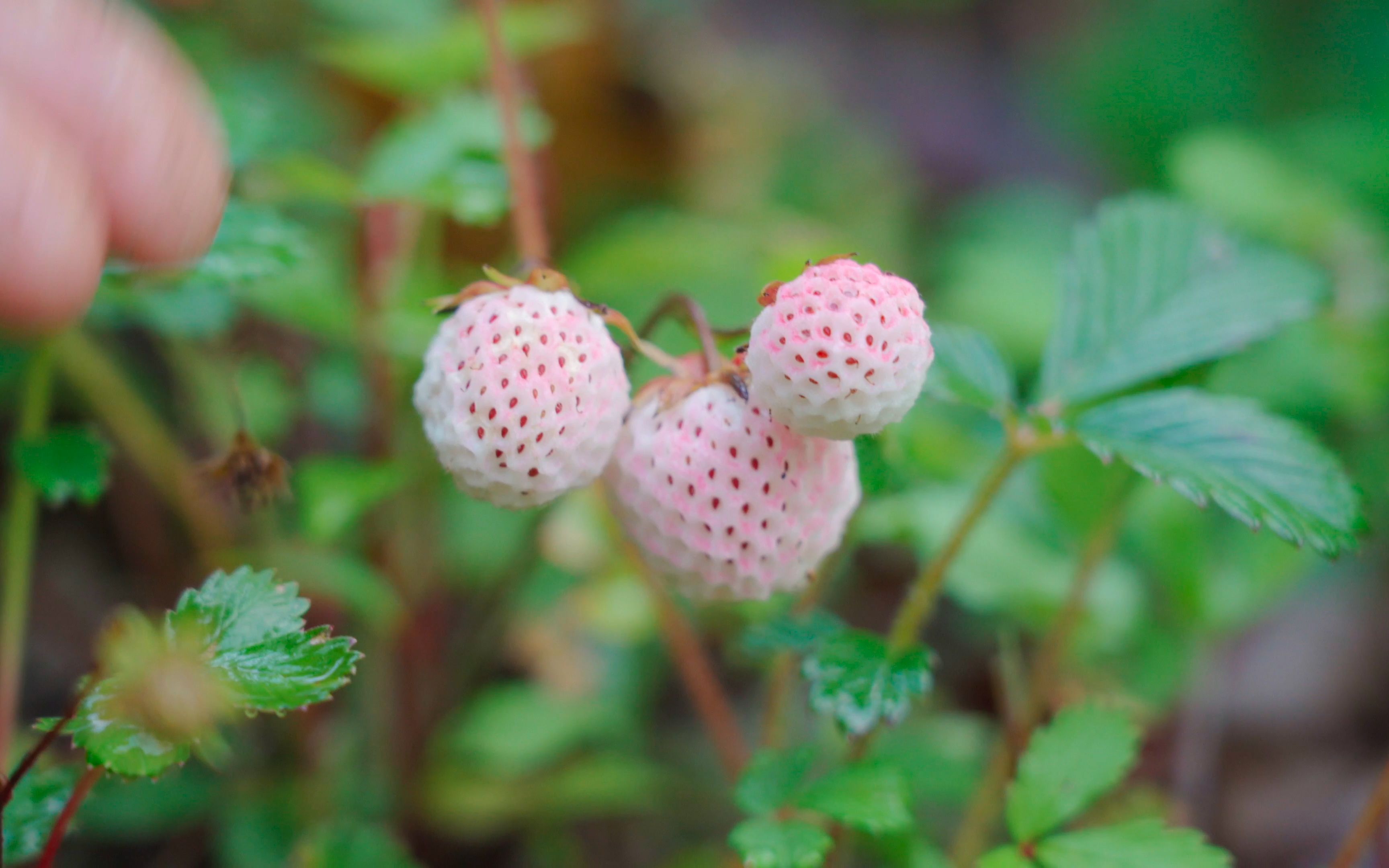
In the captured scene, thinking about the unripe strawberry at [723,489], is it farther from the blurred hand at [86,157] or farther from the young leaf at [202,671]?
the blurred hand at [86,157]

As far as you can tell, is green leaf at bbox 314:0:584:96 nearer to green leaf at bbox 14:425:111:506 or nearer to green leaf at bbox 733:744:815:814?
green leaf at bbox 14:425:111:506

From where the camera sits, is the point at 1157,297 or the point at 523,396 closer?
the point at 523,396

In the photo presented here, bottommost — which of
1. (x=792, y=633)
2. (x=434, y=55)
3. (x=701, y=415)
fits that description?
(x=792, y=633)

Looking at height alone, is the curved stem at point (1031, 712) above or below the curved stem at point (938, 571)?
below

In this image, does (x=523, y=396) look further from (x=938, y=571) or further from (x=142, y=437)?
(x=142, y=437)

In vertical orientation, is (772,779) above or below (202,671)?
below

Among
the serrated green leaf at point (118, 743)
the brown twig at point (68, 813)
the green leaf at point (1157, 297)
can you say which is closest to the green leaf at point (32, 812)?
the brown twig at point (68, 813)

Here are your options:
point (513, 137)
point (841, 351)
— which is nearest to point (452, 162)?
point (513, 137)

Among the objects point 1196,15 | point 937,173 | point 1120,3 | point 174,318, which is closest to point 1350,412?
point 174,318
